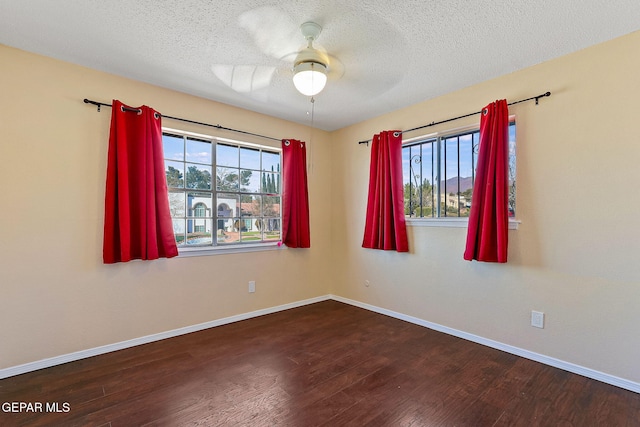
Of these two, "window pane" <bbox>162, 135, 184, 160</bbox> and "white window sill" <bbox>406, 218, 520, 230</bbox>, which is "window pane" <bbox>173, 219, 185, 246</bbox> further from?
"white window sill" <bbox>406, 218, 520, 230</bbox>

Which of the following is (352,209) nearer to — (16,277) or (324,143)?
(324,143)

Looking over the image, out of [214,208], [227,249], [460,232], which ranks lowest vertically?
[227,249]

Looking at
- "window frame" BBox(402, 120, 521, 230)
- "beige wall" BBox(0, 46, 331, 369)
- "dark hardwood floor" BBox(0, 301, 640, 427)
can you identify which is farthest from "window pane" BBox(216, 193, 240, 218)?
"window frame" BBox(402, 120, 521, 230)

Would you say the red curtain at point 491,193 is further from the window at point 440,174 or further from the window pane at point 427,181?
the window pane at point 427,181

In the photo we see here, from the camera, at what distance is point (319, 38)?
2.11 metres

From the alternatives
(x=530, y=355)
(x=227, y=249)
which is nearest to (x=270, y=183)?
(x=227, y=249)

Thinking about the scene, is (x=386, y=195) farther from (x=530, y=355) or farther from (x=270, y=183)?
(x=530, y=355)

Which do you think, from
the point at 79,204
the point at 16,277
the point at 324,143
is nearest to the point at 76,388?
the point at 16,277

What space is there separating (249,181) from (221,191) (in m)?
0.39

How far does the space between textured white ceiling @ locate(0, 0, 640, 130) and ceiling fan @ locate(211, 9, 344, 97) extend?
1cm

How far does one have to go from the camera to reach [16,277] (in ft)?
7.32

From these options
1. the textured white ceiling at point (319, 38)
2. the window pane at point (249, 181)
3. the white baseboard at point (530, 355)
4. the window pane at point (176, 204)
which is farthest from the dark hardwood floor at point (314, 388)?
the textured white ceiling at point (319, 38)

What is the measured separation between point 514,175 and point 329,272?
263cm

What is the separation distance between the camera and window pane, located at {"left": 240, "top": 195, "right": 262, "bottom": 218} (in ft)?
11.7
